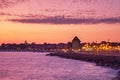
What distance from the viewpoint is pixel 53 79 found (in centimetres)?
5394

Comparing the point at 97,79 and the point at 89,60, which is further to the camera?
the point at 89,60

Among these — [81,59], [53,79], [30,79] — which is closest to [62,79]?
[53,79]

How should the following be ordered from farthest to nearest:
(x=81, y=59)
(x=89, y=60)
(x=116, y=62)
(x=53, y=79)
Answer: (x=81, y=59) < (x=89, y=60) < (x=116, y=62) < (x=53, y=79)

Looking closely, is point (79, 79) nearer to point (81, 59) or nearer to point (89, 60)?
point (89, 60)

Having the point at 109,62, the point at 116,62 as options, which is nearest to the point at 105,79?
the point at 116,62

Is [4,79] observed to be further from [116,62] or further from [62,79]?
[116,62]

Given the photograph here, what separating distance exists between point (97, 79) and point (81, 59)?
78.4 meters

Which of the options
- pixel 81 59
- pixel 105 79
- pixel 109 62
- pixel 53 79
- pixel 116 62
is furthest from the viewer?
pixel 81 59

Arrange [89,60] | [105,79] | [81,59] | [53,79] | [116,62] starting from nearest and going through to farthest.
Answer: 1. [105,79]
2. [53,79]
3. [116,62]
4. [89,60]
5. [81,59]

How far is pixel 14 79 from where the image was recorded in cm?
5450

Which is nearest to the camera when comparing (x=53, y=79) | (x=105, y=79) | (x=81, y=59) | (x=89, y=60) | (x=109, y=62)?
(x=105, y=79)

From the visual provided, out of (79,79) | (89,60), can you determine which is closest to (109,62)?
(89,60)

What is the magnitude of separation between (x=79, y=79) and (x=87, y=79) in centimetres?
124

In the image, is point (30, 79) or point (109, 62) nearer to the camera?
point (30, 79)
